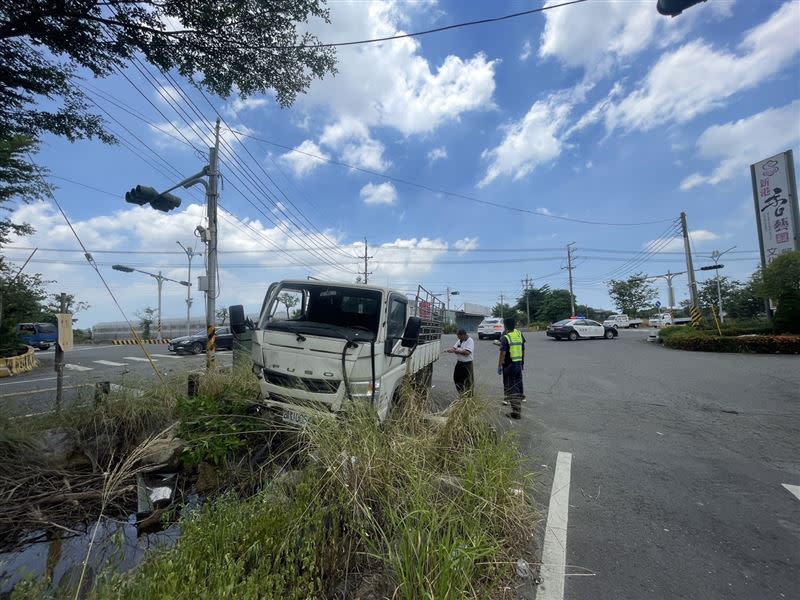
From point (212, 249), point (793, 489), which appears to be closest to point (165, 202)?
point (212, 249)

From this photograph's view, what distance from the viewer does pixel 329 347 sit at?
453cm

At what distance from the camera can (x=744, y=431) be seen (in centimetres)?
601

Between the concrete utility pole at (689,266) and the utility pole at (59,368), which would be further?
the concrete utility pole at (689,266)

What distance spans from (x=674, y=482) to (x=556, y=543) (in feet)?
6.72

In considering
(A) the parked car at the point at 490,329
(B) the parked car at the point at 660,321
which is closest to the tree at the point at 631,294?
(B) the parked car at the point at 660,321

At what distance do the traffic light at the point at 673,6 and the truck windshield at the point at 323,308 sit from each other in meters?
4.13

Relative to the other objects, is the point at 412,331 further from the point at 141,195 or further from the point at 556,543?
the point at 141,195

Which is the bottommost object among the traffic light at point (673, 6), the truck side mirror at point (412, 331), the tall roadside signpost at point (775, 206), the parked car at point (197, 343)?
the parked car at point (197, 343)

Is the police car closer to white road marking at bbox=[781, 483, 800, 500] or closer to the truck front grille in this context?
white road marking at bbox=[781, 483, 800, 500]

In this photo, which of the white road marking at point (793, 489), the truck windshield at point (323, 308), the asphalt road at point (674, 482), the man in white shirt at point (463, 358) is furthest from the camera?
the man in white shirt at point (463, 358)

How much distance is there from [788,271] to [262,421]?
21422 mm

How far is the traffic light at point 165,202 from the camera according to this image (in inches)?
304

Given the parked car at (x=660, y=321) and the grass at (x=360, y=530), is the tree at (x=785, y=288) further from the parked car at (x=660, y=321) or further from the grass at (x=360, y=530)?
the parked car at (x=660, y=321)

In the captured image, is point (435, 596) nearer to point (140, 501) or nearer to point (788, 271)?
point (140, 501)
